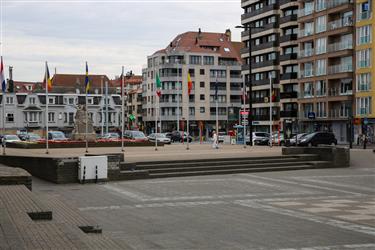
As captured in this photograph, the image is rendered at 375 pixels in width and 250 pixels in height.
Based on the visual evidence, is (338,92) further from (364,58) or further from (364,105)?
(364,58)

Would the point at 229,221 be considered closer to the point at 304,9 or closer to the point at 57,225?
the point at 57,225

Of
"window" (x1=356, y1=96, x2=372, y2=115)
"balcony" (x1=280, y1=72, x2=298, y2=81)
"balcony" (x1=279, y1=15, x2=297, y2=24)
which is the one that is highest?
"balcony" (x1=279, y1=15, x2=297, y2=24)

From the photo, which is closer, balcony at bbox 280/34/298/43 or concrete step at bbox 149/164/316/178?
concrete step at bbox 149/164/316/178

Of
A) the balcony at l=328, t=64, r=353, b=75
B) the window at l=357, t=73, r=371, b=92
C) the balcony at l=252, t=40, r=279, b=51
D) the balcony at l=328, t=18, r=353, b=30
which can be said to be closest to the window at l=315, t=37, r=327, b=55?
the balcony at l=328, t=18, r=353, b=30

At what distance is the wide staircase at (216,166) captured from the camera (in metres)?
23.8

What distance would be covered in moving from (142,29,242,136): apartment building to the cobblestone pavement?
3706 inches

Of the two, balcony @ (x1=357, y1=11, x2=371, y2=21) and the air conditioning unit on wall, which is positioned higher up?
balcony @ (x1=357, y1=11, x2=371, y2=21)

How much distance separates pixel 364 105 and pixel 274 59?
86.3 ft

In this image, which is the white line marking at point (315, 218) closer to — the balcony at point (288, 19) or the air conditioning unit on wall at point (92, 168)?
the air conditioning unit on wall at point (92, 168)

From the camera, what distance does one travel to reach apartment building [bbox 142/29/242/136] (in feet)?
389

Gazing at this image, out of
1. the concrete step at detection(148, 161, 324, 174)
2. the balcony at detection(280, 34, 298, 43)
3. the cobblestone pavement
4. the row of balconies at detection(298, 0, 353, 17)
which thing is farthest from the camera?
the balcony at detection(280, 34, 298, 43)

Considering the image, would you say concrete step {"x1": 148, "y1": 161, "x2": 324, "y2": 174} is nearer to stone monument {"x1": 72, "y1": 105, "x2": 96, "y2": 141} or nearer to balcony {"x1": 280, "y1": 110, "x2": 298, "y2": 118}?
stone monument {"x1": 72, "y1": 105, "x2": 96, "y2": 141}

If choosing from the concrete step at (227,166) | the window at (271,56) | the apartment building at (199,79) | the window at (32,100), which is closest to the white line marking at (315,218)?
the concrete step at (227,166)

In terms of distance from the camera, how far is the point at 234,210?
14.9 m
